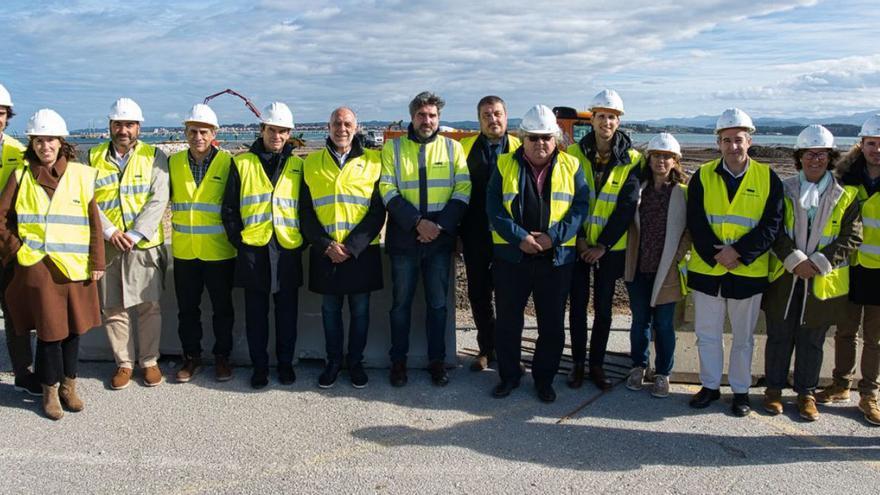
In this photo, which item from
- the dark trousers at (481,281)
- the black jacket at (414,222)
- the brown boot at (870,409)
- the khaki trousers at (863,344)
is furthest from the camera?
the dark trousers at (481,281)

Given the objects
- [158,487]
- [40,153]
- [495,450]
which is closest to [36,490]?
[158,487]

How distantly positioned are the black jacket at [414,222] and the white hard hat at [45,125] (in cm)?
237

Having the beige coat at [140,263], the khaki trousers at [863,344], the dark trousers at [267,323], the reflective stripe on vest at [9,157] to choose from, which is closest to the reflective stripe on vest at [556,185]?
the dark trousers at [267,323]

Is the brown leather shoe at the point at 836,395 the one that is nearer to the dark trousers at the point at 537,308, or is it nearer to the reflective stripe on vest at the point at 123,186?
A: the dark trousers at the point at 537,308

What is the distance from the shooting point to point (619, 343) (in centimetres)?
648

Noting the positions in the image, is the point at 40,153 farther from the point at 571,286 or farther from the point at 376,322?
the point at 571,286

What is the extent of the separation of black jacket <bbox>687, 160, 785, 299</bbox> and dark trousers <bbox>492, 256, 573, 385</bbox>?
929mm

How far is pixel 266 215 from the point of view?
5039mm

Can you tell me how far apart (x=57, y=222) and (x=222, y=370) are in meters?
1.67

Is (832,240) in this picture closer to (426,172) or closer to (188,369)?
(426,172)

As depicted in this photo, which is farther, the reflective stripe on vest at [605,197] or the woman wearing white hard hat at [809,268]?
the reflective stripe on vest at [605,197]

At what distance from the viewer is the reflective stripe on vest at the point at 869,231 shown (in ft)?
15.3

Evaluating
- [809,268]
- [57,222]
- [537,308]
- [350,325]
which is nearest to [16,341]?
[57,222]

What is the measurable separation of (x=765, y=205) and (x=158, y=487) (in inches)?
168
